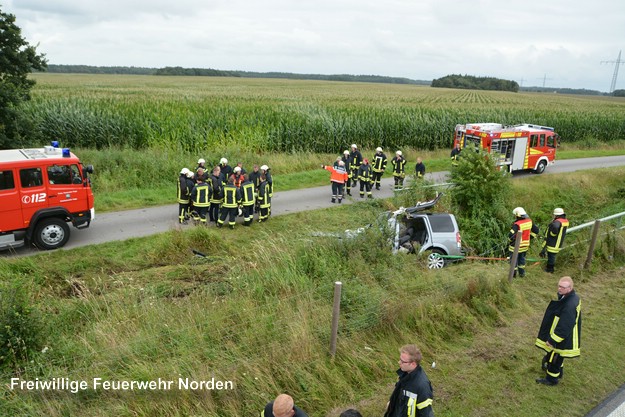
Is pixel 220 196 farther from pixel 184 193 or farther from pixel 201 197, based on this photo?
pixel 184 193

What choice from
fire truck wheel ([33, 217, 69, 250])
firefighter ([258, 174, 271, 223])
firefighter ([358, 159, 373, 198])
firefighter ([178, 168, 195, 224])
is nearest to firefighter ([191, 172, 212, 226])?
firefighter ([178, 168, 195, 224])

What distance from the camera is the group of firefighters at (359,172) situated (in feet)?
53.8

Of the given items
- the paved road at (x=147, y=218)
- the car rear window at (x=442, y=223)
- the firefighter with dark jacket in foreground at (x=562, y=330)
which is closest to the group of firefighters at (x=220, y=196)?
the paved road at (x=147, y=218)

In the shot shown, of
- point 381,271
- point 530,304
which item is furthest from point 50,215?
point 530,304

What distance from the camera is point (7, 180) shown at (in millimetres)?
10672

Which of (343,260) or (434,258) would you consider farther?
(434,258)

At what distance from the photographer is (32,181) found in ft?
36.3

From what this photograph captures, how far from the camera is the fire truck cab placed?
10.8 metres

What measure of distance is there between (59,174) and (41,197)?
688mm

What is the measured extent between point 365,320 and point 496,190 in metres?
9.52

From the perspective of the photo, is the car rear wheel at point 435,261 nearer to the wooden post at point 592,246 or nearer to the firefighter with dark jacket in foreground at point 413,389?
the wooden post at point 592,246

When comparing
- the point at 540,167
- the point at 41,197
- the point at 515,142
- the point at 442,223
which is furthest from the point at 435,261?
the point at 540,167

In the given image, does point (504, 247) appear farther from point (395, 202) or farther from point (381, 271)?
point (381, 271)

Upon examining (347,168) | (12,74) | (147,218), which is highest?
(12,74)
